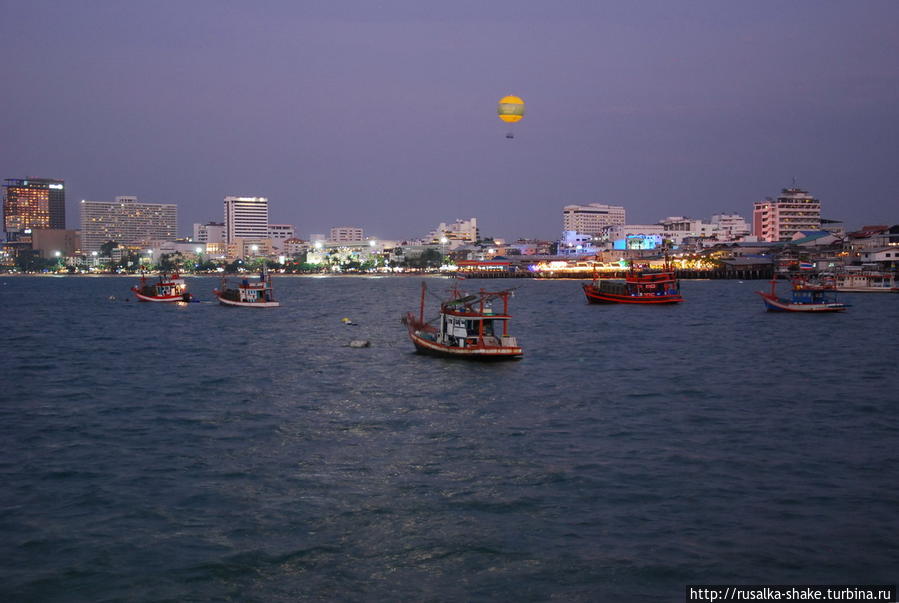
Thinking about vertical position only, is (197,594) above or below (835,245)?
below

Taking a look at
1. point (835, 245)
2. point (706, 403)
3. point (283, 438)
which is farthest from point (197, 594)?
point (835, 245)

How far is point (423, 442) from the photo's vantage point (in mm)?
16312

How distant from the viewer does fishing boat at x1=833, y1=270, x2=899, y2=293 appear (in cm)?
7762

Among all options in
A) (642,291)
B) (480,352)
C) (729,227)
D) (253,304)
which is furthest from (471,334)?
(729,227)

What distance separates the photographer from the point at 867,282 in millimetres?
78500

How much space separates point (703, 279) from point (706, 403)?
106931mm

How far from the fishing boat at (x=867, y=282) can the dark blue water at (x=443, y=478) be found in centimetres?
5462

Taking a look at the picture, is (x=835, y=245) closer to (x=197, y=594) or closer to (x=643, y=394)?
(x=643, y=394)

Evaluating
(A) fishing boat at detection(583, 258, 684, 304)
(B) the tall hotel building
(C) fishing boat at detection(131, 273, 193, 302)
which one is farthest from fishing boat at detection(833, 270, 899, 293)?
(B) the tall hotel building

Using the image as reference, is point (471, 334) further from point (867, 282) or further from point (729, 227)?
point (729, 227)

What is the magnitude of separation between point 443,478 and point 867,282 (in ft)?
252

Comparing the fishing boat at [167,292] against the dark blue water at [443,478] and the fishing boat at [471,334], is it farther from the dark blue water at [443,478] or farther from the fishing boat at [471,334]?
the fishing boat at [471,334]

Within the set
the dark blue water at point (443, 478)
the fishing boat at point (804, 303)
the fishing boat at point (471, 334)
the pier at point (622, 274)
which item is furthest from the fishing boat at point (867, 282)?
the fishing boat at point (471, 334)

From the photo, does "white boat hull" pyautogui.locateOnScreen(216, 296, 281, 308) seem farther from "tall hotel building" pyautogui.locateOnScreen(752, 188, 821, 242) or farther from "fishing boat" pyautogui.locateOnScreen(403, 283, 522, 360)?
"tall hotel building" pyautogui.locateOnScreen(752, 188, 821, 242)
